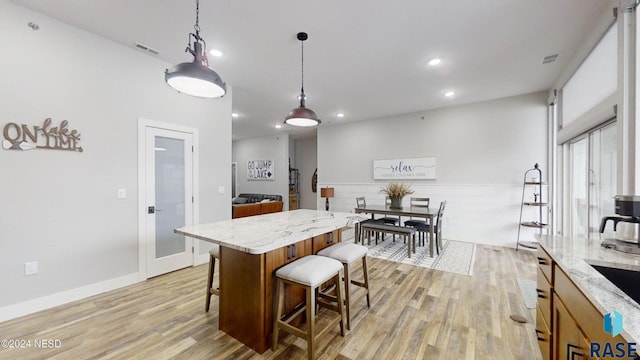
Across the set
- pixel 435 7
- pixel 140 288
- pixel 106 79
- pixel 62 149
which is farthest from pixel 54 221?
pixel 435 7

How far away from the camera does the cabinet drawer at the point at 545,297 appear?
1623 mm

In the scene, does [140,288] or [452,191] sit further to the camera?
[452,191]

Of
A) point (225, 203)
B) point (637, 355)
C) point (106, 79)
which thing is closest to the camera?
point (637, 355)

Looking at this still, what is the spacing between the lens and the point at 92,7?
2.45m

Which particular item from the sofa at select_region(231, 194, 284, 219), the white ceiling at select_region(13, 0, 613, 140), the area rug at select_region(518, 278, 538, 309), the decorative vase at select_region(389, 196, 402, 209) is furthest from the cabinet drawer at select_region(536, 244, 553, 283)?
the sofa at select_region(231, 194, 284, 219)

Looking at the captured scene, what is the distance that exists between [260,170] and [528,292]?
8052mm

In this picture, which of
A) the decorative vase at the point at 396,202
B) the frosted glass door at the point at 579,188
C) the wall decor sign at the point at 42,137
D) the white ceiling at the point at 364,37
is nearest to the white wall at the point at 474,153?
the white ceiling at the point at 364,37

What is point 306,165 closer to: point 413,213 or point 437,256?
point 413,213

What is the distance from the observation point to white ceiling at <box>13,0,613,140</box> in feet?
7.98

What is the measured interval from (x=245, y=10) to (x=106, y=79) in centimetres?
198

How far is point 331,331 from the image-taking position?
2.24 metres

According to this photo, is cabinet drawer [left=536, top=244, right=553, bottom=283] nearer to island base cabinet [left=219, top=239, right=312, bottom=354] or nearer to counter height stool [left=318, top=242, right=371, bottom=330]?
counter height stool [left=318, top=242, right=371, bottom=330]

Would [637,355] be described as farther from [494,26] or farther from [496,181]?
[496,181]

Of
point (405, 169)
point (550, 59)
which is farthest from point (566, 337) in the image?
point (405, 169)
